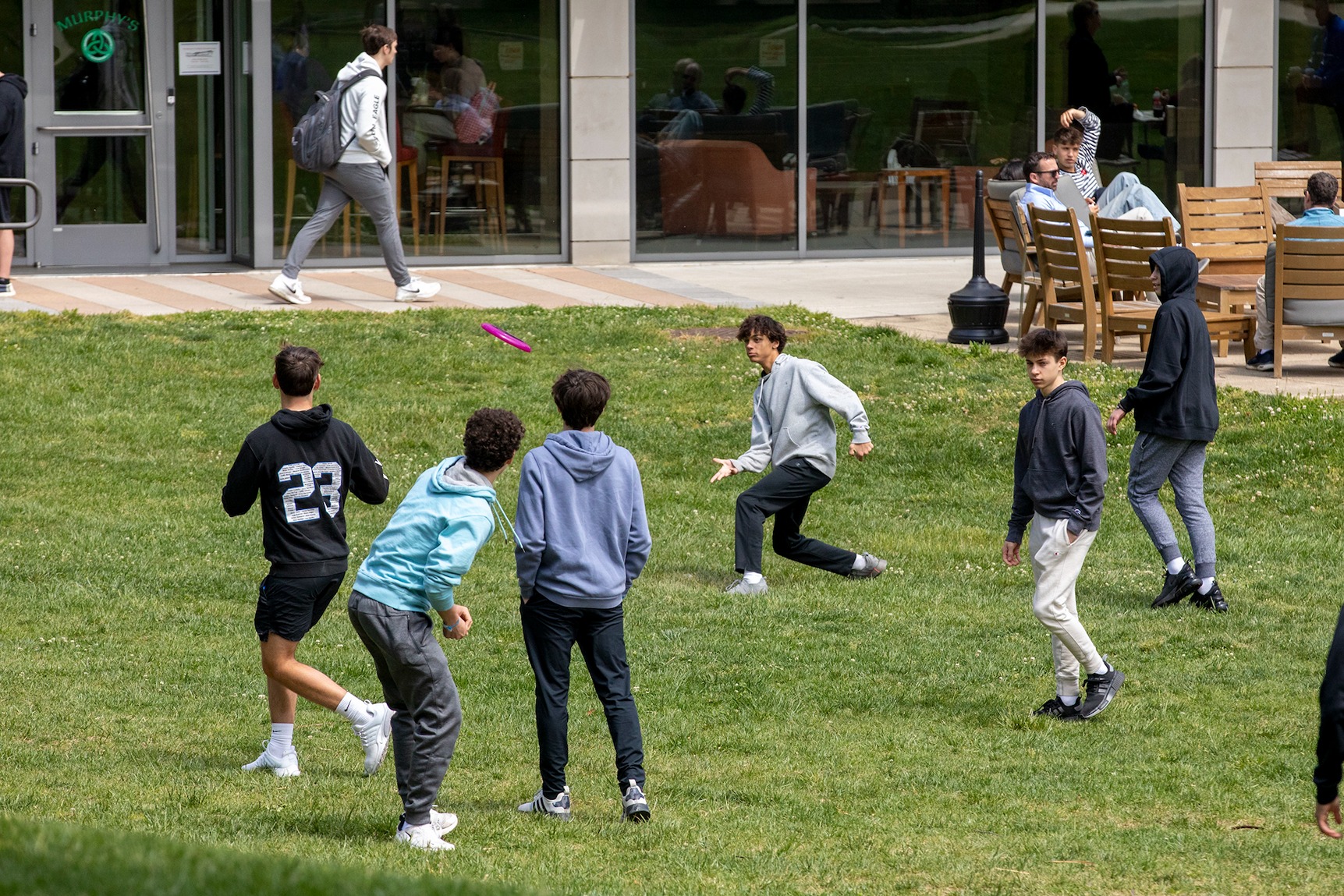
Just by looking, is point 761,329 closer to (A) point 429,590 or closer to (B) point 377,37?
(A) point 429,590

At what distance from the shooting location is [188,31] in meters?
18.6

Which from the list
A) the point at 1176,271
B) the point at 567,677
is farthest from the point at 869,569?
the point at 567,677

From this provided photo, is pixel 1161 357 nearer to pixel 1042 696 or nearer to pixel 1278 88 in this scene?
pixel 1042 696

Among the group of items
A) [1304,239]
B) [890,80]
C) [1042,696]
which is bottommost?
[1042,696]

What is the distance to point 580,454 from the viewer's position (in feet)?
19.6

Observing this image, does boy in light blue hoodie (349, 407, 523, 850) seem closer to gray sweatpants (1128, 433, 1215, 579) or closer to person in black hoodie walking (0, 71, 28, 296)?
gray sweatpants (1128, 433, 1215, 579)

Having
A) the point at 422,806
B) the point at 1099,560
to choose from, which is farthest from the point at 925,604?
the point at 422,806

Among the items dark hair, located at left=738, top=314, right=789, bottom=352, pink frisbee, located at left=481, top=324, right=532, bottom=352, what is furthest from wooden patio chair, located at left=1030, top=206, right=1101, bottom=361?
dark hair, located at left=738, top=314, right=789, bottom=352

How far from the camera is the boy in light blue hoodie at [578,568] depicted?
596cm

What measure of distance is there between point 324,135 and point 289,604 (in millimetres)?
9173

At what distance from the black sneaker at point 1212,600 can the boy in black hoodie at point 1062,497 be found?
5.77 feet

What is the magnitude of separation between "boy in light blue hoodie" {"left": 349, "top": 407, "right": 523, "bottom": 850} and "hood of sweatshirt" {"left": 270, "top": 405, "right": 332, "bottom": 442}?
0.74 meters

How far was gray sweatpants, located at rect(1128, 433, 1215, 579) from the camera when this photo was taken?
353 inches

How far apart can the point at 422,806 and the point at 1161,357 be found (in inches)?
185
